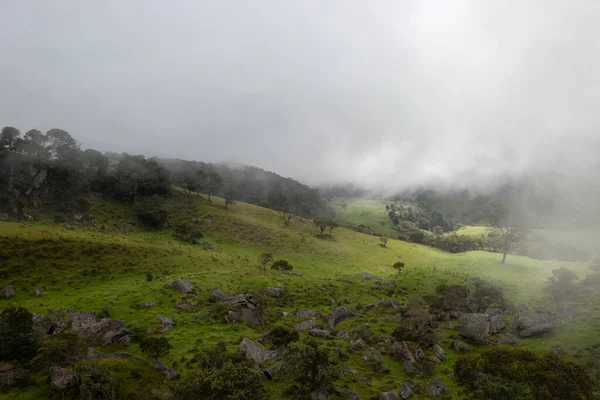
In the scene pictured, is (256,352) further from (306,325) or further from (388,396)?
(388,396)

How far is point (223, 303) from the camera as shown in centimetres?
3472

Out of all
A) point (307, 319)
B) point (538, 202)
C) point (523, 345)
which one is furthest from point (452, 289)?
point (538, 202)

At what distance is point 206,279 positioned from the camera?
142 ft

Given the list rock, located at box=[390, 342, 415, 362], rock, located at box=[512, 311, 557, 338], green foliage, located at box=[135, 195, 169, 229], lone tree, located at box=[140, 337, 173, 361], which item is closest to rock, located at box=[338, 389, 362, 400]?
rock, located at box=[390, 342, 415, 362]

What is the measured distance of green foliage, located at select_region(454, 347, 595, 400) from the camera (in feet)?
56.9

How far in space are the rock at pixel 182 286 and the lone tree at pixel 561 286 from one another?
45980mm

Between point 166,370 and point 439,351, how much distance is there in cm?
2328

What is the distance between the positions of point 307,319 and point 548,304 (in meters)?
32.8

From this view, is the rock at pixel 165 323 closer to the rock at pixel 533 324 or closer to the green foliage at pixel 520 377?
the green foliage at pixel 520 377

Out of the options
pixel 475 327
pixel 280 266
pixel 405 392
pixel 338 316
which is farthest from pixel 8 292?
pixel 475 327

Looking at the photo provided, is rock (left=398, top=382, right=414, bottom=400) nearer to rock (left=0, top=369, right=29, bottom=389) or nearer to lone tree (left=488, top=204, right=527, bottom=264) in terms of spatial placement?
→ rock (left=0, top=369, right=29, bottom=389)

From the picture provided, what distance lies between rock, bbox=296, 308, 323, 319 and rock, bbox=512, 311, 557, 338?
2074cm

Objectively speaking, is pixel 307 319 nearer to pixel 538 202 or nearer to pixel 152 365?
pixel 152 365

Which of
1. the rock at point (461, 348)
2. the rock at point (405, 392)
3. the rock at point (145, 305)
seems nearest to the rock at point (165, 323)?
the rock at point (145, 305)
